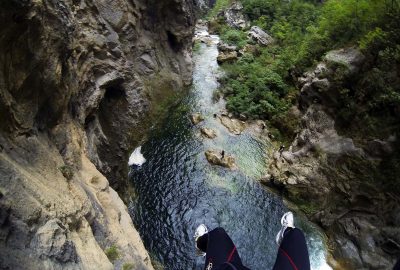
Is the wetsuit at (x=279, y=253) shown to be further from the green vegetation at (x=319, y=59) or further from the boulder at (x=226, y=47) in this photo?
the boulder at (x=226, y=47)

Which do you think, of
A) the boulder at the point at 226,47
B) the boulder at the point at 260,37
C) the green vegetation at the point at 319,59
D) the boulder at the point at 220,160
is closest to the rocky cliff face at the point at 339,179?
the green vegetation at the point at 319,59

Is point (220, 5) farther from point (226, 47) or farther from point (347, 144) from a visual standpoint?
point (347, 144)

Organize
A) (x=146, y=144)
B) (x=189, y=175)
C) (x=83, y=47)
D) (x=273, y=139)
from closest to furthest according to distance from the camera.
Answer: (x=83, y=47) → (x=189, y=175) → (x=146, y=144) → (x=273, y=139)

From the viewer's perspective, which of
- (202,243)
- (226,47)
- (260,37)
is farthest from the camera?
(260,37)

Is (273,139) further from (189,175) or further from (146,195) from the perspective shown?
(146,195)

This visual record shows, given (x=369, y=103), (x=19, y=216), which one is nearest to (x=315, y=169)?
(x=369, y=103)

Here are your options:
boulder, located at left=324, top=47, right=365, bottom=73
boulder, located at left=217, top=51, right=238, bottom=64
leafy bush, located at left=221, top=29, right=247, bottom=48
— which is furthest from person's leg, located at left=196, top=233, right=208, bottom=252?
leafy bush, located at left=221, top=29, right=247, bottom=48

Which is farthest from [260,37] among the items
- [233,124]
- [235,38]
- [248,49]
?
[233,124]
